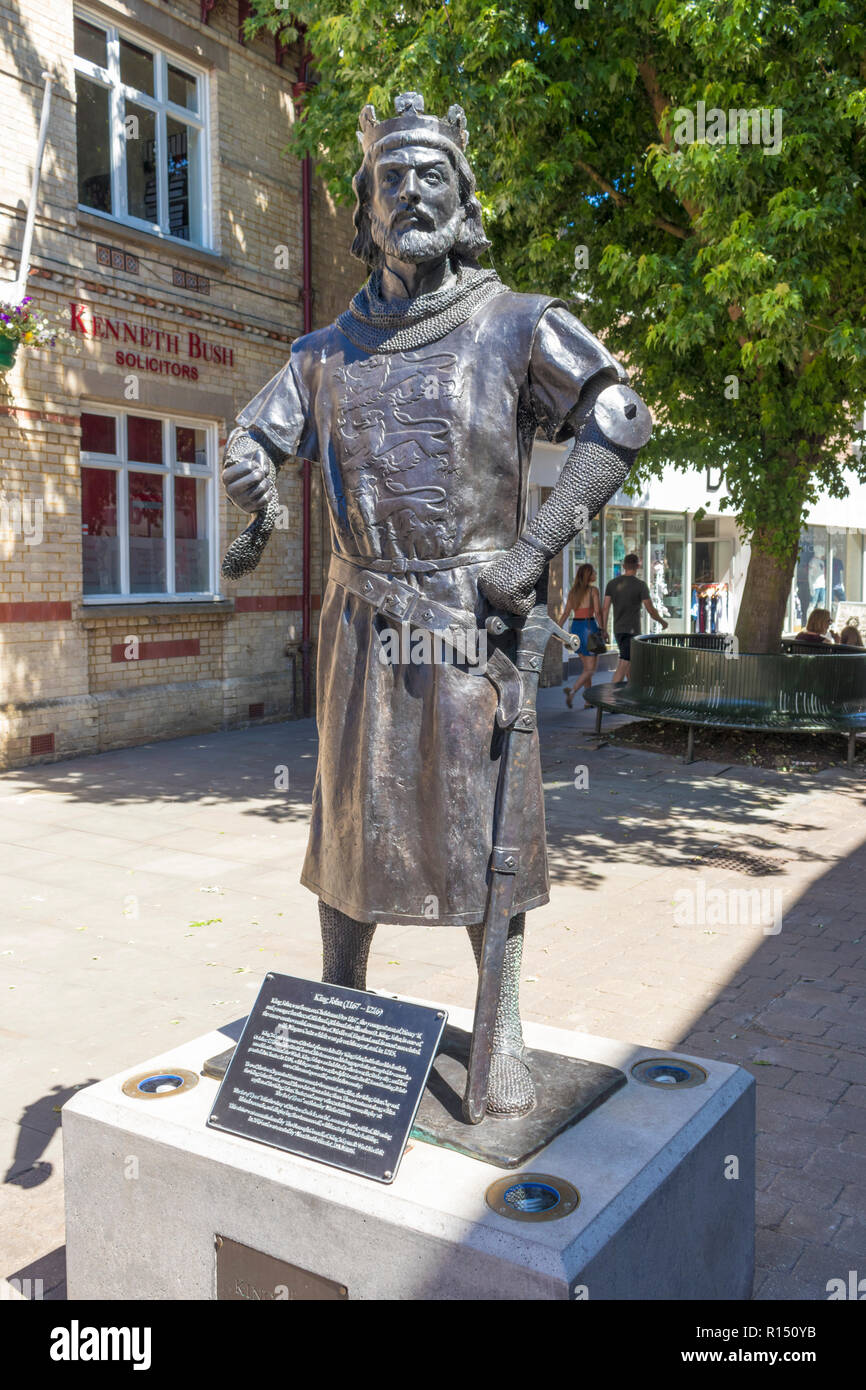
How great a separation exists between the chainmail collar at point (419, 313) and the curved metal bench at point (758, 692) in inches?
334

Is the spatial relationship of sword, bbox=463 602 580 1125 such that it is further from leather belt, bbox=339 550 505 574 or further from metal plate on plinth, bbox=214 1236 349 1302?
metal plate on plinth, bbox=214 1236 349 1302

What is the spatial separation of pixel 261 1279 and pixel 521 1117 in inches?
26.8

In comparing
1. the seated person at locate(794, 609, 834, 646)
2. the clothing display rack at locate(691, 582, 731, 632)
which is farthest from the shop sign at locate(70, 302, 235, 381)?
the clothing display rack at locate(691, 582, 731, 632)

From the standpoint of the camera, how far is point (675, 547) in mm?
25938

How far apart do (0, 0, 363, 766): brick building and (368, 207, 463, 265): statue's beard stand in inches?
328

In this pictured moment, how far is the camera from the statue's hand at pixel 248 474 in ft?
9.52

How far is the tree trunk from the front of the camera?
12086 millimetres

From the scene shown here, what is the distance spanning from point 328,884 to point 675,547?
2390 centimetres

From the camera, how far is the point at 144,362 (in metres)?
11.9

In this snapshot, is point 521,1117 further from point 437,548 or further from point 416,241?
point 416,241

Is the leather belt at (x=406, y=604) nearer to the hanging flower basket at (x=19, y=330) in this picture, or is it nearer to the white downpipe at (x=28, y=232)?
the hanging flower basket at (x=19, y=330)

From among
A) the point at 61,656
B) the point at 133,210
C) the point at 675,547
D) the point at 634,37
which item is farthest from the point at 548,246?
the point at 675,547

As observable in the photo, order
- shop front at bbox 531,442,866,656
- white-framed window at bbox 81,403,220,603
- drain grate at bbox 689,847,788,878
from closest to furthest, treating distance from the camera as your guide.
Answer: drain grate at bbox 689,847,788,878, white-framed window at bbox 81,403,220,603, shop front at bbox 531,442,866,656
